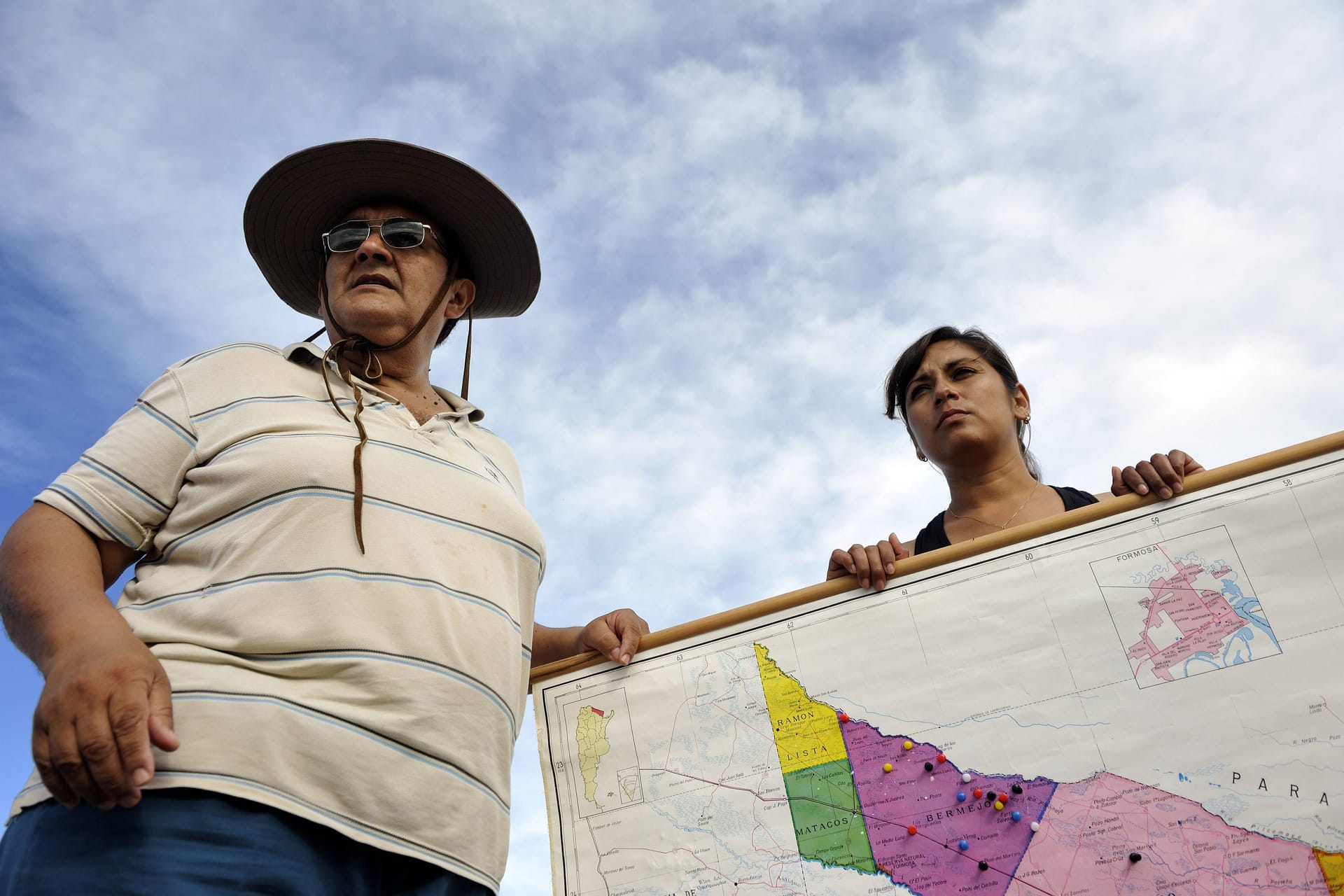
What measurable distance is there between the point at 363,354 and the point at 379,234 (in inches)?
15.7

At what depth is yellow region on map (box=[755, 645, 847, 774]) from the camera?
7.26ft

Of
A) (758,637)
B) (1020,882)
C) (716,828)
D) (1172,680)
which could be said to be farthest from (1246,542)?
(716,828)

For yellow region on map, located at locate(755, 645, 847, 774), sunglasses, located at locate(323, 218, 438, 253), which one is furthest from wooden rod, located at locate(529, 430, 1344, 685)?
sunglasses, located at locate(323, 218, 438, 253)

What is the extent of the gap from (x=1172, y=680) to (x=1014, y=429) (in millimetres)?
1374

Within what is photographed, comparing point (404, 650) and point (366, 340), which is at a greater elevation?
point (366, 340)

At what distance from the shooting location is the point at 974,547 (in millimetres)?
2365

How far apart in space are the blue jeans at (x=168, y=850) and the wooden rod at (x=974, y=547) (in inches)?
45.6

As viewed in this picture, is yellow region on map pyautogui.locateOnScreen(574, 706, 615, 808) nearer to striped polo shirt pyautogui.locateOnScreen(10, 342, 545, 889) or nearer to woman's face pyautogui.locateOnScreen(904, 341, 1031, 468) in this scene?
striped polo shirt pyautogui.locateOnScreen(10, 342, 545, 889)

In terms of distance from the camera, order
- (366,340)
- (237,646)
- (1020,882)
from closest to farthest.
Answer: (237,646)
(1020,882)
(366,340)

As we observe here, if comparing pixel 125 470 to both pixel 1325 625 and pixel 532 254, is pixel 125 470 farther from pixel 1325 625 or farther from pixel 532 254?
pixel 1325 625

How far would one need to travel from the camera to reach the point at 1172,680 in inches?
79.4

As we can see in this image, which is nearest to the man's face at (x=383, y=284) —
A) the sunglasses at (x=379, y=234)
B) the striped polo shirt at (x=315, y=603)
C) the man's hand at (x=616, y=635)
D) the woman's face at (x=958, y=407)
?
the sunglasses at (x=379, y=234)

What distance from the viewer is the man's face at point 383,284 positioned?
2426 mm

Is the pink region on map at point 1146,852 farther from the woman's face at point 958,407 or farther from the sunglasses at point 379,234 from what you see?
the sunglasses at point 379,234
